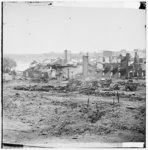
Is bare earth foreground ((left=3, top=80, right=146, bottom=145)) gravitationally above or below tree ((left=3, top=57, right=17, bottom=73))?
below

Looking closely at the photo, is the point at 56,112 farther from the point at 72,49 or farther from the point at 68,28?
the point at 68,28

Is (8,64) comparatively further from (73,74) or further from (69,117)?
(69,117)

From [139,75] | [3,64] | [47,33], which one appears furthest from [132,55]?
[3,64]

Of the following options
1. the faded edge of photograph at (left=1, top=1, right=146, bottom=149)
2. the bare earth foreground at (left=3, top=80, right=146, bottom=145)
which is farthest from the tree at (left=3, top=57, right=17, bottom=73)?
the bare earth foreground at (left=3, top=80, right=146, bottom=145)

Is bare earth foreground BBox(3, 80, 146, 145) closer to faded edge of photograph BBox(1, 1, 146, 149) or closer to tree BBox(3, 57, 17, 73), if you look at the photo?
faded edge of photograph BBox(1, 1, 146, 149)

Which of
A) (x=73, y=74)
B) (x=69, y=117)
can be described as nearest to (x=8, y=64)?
(x=73, y=74)

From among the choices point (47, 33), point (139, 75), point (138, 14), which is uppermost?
point (138, 14)
